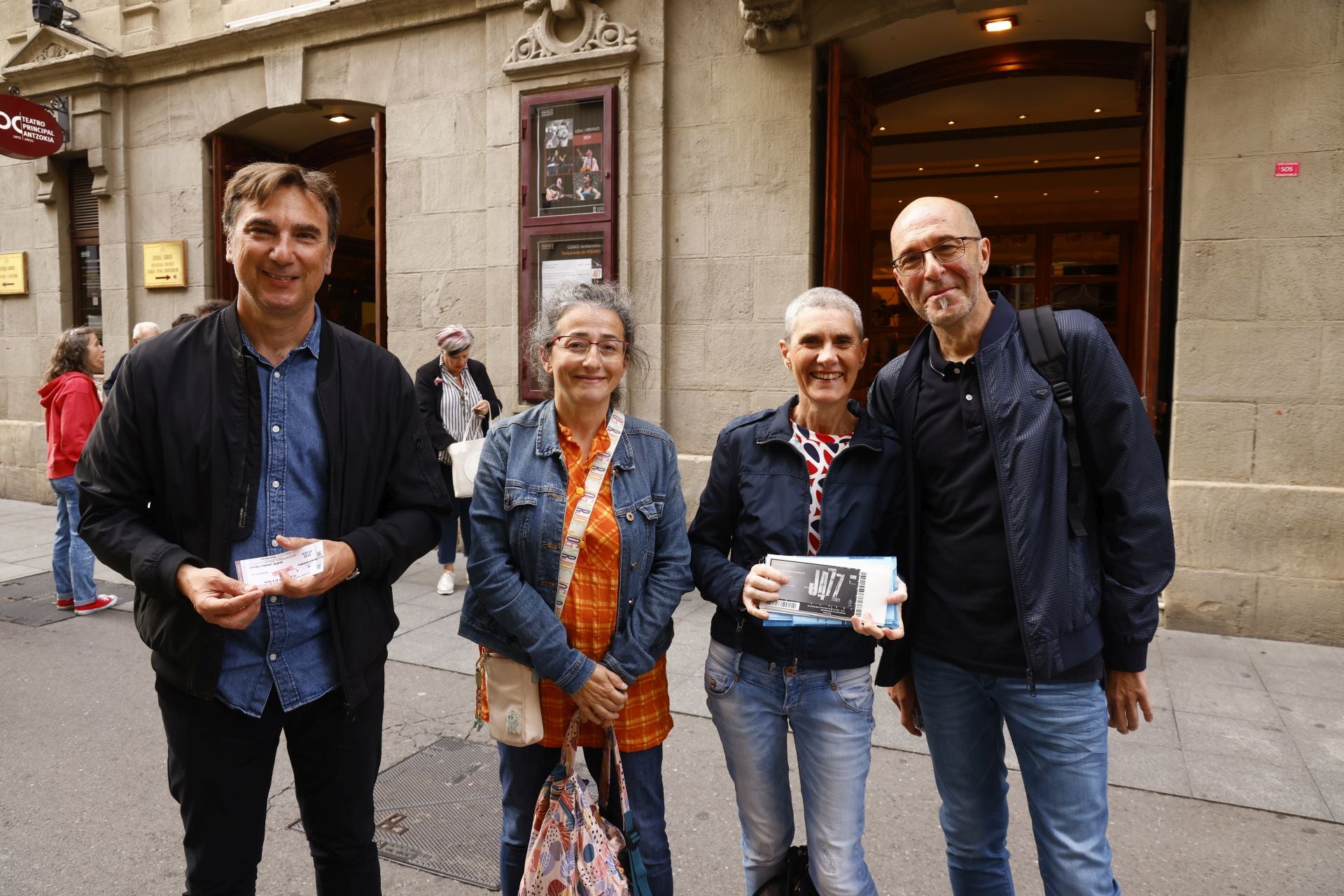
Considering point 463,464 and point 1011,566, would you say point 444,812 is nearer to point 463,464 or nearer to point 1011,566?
point 1011,566

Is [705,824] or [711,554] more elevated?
[711,554]

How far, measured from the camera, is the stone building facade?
17.8ft

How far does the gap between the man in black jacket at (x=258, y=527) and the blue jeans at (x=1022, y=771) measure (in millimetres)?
1402

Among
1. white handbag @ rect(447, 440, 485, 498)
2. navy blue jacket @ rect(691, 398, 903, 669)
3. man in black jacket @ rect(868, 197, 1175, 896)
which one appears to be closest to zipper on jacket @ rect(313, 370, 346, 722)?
navy blue jacket @ rect(691, 398, 903, 669)

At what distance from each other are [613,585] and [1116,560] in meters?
1.19

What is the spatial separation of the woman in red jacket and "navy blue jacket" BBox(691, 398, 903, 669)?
5209 mm

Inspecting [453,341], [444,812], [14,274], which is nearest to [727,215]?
[453,341]

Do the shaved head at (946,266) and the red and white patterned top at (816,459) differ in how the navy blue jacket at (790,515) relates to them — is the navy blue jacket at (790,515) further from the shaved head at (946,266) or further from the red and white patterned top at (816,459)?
the shaved head at (946,266)

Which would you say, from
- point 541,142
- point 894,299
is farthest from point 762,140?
point 894,299

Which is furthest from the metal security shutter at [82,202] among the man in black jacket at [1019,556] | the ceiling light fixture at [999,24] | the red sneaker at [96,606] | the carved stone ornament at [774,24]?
the man in black jacket at [1019,556]

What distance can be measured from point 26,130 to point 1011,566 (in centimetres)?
1007

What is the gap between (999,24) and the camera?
6.45 meters

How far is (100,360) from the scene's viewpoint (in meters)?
6.41

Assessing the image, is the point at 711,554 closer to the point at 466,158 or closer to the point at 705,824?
the point at 705,824
